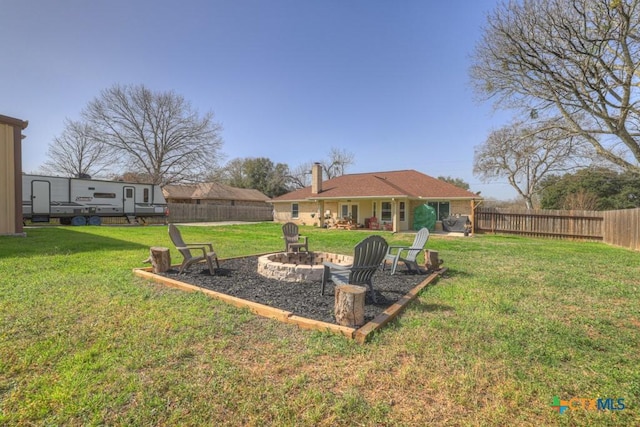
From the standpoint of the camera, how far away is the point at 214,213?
31.3 m

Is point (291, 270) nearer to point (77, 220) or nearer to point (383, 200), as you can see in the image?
point (383, 200)

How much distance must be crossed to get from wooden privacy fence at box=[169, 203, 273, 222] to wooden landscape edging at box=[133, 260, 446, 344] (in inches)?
998

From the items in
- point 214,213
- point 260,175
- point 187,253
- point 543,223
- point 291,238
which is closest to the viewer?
point 187,253

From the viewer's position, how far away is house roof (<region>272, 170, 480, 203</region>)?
777 inches

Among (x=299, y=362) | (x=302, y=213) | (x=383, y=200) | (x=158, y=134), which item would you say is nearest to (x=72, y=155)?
(x=158, y=134)

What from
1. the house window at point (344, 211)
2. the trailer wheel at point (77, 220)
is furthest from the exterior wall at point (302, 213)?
the trailer wheel at point (77, 220)

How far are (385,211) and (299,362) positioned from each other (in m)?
18.6

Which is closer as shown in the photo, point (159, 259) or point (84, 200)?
point (159, 259)

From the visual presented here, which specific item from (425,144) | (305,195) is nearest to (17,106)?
(305,195)

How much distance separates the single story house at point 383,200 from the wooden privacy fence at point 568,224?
1.41m

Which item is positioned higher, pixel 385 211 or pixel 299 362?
pixel 385 211

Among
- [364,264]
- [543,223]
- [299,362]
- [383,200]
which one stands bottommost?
[299,362]

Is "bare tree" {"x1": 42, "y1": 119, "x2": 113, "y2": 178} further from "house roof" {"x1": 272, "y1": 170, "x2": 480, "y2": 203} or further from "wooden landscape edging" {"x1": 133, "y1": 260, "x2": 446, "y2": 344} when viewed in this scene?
"wooden landscape edging" {"x1": 133, "y1": 260, "x2": 446, "y2": 344}

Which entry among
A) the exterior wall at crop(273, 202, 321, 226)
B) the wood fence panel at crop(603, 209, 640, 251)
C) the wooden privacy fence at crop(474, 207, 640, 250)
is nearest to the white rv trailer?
the exterior wall at crop(273, 202, 321, 226)
